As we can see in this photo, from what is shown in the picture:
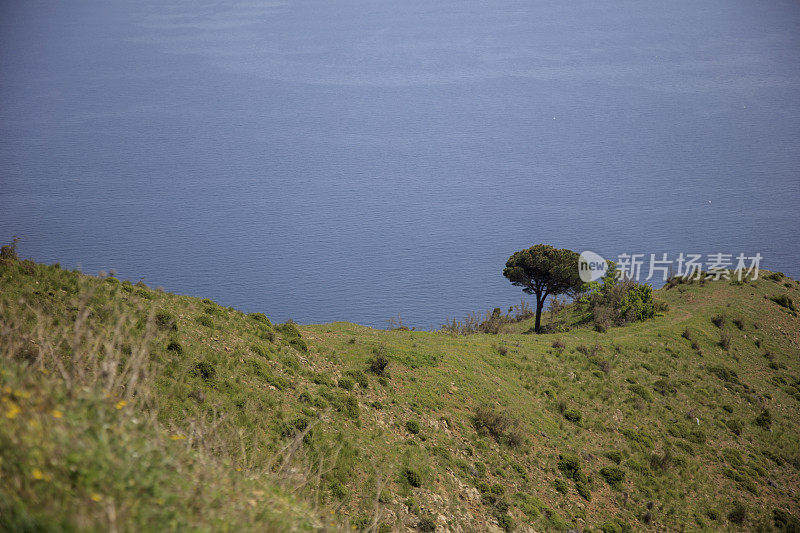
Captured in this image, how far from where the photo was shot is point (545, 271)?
4519 cm

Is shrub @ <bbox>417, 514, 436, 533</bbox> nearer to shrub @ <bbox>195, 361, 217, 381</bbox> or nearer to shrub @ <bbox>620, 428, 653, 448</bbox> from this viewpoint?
shrub @ <bbox>195, 361, 217, 381</bbox>

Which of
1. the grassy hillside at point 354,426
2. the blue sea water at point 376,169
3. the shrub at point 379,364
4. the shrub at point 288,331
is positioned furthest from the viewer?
the blue sea water at point 376,169

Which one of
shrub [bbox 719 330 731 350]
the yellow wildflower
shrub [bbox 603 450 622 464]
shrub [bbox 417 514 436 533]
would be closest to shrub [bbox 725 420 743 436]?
shrub [bbox 603 450 622 464]

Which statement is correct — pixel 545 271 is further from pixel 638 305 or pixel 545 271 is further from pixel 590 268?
pixel 638 305

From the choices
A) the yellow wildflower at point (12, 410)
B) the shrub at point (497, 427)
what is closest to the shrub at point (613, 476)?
the shrub at point (497, 427)

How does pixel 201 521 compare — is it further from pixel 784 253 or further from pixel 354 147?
pixel 354 147

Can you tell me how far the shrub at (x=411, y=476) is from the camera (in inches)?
675

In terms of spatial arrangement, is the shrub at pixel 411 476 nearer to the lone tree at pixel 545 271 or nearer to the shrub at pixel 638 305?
the lone tree at pixel 545 271

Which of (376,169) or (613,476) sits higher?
(376,169)

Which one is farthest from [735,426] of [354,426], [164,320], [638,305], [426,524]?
[164,320]

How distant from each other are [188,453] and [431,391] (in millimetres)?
15778

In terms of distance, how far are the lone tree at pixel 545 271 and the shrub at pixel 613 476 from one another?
73.7ft

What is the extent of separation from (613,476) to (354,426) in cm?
1267

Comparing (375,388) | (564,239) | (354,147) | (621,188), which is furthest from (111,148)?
(375,388)
